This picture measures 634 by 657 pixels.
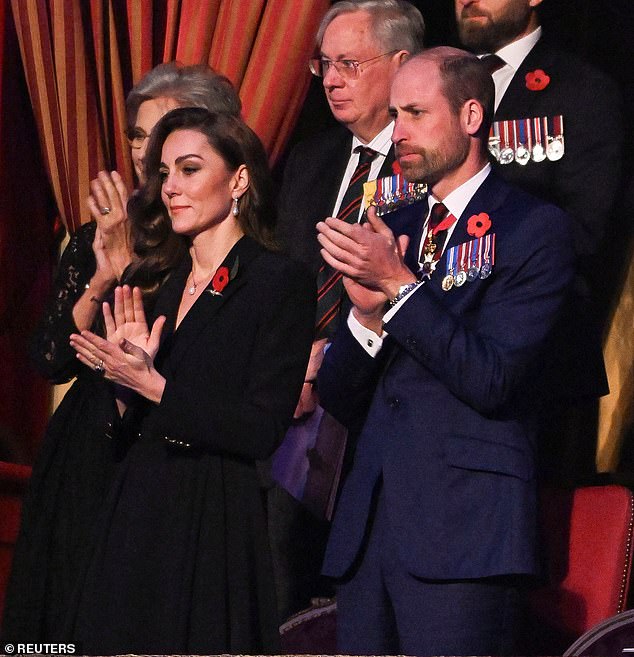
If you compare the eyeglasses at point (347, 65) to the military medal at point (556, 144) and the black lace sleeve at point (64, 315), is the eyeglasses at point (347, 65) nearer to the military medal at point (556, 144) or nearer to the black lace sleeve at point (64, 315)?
the military medal at point (556, 144)

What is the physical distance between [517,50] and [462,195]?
2.18ft

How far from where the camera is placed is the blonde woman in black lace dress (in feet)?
9.84

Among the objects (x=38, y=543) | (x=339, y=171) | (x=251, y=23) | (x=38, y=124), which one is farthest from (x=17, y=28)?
(x=38, y=543)

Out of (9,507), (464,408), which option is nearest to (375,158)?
(464,408)

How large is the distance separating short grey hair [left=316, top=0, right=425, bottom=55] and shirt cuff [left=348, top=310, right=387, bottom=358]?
905mm

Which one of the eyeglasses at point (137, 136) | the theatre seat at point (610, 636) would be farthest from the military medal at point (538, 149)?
the theatre seat at point (610, 636)

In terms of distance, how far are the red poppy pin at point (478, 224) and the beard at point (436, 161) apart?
13 centimetres

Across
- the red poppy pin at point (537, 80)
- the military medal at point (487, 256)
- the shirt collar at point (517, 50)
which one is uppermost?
the shirt collar at point (517, 50)

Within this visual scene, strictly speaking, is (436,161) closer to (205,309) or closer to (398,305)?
(398,305)

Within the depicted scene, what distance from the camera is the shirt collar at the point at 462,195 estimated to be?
2875mm

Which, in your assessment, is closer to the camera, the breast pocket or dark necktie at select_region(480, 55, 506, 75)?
the breast pocket

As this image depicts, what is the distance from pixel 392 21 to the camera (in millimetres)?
3463

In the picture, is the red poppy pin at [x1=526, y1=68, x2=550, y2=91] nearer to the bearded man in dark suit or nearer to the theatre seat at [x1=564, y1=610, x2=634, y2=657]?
the bearded man in dark suit

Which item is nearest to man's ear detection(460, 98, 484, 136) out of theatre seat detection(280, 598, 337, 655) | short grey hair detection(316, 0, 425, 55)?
short grey hair detection(316, 0, 425, 55)
